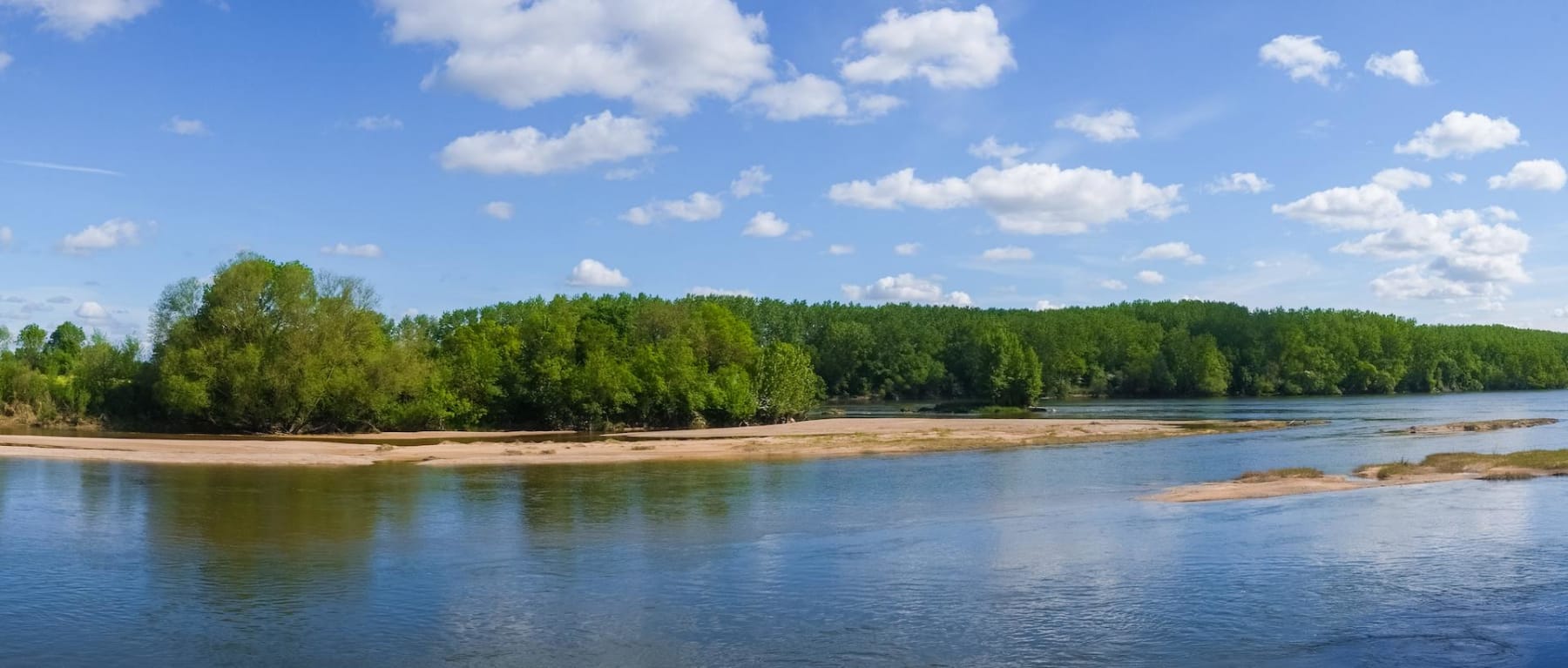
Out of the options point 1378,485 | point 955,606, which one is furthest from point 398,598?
point 1378,485

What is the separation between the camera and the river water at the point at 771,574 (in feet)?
61.6

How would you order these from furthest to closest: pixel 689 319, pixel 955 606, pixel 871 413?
pixel 871 413 → pixel 689 319 → pixel 955 606

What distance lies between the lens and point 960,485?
4444 centimetres

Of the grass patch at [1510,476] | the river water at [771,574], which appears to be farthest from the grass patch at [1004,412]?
the river water at [771,574]

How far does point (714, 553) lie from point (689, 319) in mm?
71756

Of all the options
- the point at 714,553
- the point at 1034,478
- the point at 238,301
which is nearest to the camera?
the point at 714,553

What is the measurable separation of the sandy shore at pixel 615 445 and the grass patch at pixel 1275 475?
21.9 m

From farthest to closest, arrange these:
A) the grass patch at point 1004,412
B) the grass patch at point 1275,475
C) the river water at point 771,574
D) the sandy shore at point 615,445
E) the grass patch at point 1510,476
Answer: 1. the grass patch at point 1004,412
2. the sandy shore at point 615,445
3. the grass patch at point 1275,475
4. the grass patch at point 1510,476
5. the river water at point 771,574

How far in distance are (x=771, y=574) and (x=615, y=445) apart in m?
42.1

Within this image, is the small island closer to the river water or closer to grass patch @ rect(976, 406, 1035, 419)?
the river water

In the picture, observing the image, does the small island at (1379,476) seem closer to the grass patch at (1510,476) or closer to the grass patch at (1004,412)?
the grass patch at (1510,476)

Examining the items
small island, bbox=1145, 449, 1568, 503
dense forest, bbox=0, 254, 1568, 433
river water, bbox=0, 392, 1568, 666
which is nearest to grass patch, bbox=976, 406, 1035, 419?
dense forest, bbox=0, 254, 1568, 433

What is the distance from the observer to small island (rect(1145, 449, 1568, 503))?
131 feet

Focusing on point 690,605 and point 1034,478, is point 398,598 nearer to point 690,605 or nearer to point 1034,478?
point 690,605
